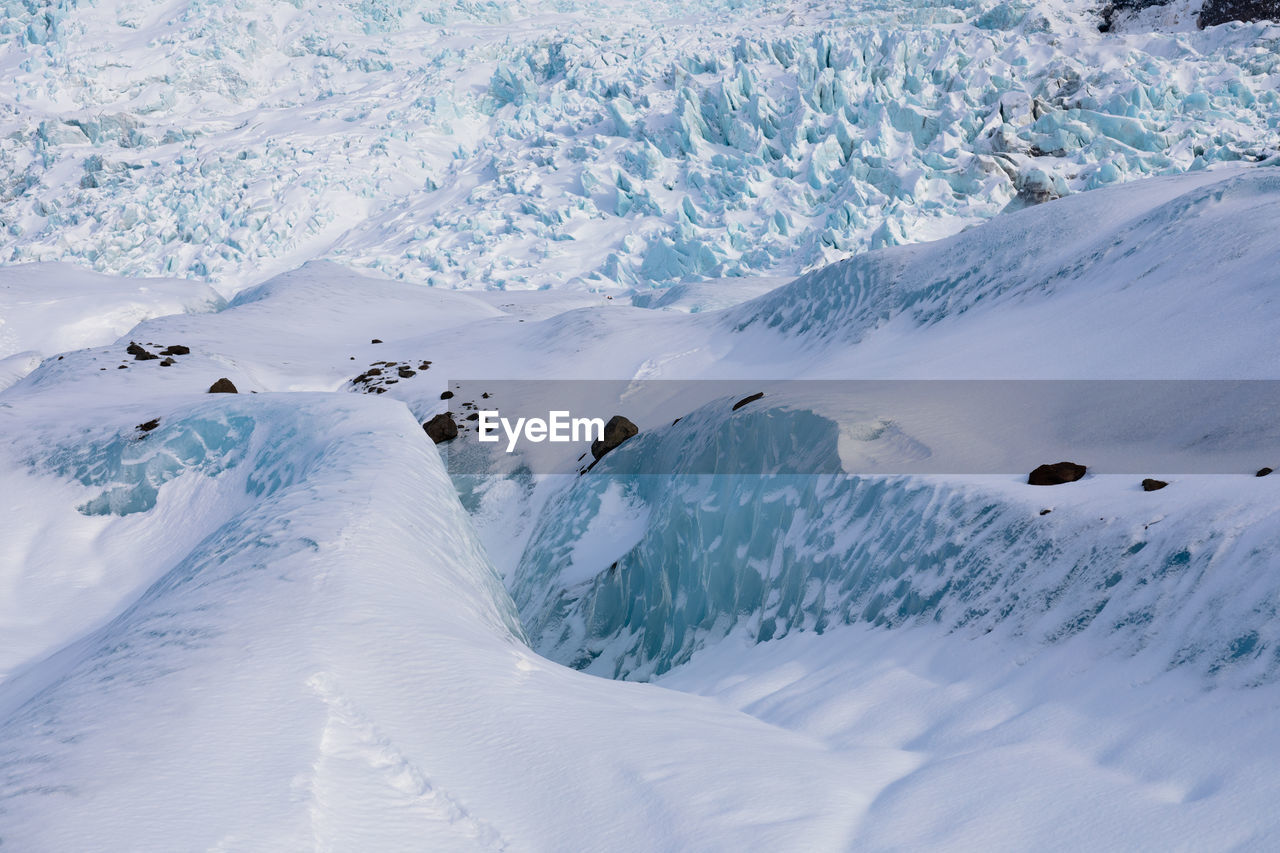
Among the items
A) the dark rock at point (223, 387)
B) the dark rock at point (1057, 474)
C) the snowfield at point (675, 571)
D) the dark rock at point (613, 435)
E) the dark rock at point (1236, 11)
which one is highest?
the dark rock at point (1236, 11)

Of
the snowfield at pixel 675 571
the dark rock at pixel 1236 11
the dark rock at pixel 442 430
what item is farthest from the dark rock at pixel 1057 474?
the dark rock at pixel 1236 11

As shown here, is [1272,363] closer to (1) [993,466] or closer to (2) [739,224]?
(1) [993,466]

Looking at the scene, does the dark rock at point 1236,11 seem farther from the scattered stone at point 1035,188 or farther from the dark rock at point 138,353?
the dark rock at point 138,353

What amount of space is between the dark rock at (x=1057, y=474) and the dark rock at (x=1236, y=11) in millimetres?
33491

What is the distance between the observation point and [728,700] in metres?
4.54

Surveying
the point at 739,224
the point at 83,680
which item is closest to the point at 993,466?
the point at 83,680

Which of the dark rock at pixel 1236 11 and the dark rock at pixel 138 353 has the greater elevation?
the dark rock at pixel 1236 11

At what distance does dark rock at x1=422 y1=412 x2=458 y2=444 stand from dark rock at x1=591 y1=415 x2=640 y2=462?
2592mm

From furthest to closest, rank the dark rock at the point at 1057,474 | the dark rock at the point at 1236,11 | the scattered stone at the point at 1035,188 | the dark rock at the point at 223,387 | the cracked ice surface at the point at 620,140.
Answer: the dark rock at the point at 1236,11 → the cracked ice surface at the point at 620,140 → the scattered stone at the point at 1035,188 → the dark rock at the point at 223,387 → the dark rock at the point at 1057,474

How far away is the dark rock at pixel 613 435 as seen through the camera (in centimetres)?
1032

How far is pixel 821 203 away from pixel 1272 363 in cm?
2360

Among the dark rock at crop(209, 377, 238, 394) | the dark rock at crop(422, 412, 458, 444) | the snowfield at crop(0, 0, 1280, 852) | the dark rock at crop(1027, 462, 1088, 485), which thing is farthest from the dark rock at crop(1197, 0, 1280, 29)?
the dark rock at crop(209, 377, 238, 394)

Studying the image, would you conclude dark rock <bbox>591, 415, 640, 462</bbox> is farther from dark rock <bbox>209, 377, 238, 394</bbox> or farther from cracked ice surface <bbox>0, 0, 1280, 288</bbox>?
cracked ice surface <bbox>0, 0, 1280, 288</bbox>

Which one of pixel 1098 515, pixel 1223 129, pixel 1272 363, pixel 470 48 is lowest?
pixel 1098 515
